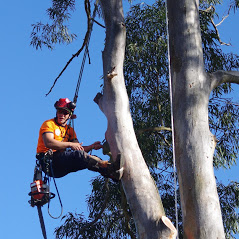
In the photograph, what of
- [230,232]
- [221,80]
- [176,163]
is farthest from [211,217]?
[230,232]

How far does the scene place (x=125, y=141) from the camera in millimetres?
5398

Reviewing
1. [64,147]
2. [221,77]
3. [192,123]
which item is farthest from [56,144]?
[221,77]

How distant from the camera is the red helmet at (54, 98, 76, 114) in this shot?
6.30 m

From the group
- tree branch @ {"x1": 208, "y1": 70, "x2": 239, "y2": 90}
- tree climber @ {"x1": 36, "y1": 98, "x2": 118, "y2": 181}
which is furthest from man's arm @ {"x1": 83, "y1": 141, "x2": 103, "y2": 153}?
tree branch @ {"x1": 208, "y1": 70, "x2": 239, "y2": 90}

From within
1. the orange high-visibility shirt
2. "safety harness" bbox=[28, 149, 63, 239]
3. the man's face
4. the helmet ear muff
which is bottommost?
"safety harness" bbox=[28, 149, 63, 239]

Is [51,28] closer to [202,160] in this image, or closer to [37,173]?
[37,173]

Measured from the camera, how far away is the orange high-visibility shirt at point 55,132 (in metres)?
6.16

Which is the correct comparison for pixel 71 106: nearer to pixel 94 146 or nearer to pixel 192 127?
pixel 94 146

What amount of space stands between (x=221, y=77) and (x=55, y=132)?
1.69m

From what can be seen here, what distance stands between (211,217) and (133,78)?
4446mm

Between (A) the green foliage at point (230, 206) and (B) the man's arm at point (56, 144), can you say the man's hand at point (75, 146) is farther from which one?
(A) the green foliage at point (230, 206)

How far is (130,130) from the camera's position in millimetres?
5504

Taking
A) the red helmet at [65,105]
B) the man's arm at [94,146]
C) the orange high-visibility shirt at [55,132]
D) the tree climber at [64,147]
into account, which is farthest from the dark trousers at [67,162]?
the red helmet at [65,105]

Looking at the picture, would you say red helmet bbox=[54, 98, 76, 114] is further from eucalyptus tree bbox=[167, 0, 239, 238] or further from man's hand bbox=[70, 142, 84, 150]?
eucalyptus tree bbox=[167, 0, 239, 238]
